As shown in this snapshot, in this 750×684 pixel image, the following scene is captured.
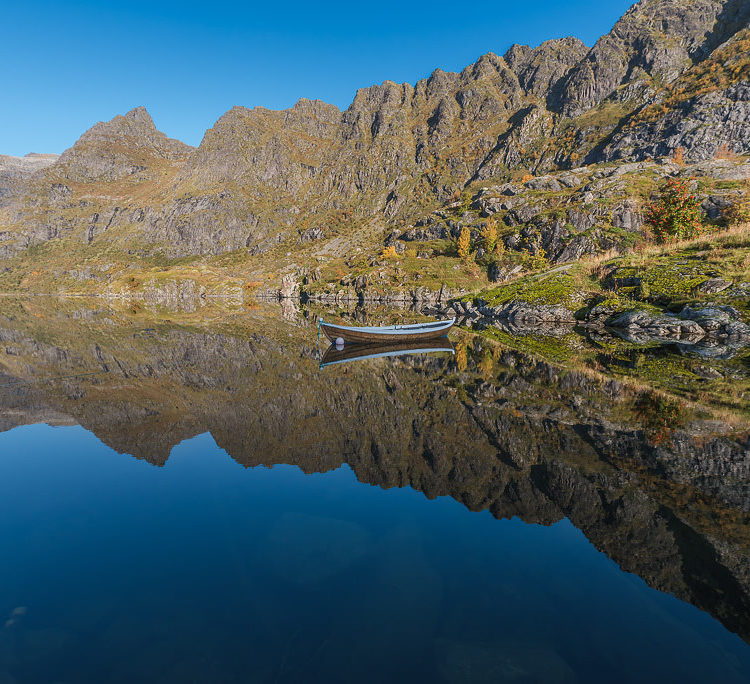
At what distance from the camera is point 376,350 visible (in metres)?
36.8

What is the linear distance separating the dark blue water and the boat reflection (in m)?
20.2

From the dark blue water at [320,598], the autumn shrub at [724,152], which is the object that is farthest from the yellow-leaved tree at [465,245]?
the dark blue water at [320,598]

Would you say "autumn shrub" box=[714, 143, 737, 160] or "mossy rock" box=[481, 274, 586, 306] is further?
"autumn shrub" box=[714, 143, 737, 160]

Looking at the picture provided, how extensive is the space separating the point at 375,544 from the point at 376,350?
28.4m

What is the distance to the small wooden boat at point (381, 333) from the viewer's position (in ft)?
121

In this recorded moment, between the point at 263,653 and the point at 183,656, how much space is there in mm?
1284

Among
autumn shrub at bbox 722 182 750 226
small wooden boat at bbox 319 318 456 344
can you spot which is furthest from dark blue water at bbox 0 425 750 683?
autumn shrub at bbox 722 182 750 226

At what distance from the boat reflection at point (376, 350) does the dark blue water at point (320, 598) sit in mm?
20198

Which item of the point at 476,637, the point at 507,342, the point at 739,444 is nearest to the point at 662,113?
the point at 507,342

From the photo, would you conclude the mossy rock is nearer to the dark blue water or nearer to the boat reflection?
the boat reflection

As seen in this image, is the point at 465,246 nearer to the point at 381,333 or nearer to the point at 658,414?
the point at 381,333

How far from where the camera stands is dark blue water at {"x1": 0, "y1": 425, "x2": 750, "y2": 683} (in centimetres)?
562

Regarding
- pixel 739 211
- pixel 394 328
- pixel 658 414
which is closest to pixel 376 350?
pixel 394 328

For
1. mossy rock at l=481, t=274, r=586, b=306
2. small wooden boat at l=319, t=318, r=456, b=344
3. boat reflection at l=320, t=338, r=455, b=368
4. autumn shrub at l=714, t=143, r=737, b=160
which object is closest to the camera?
boat reflection at l=320, t=338, r=455, b=368
